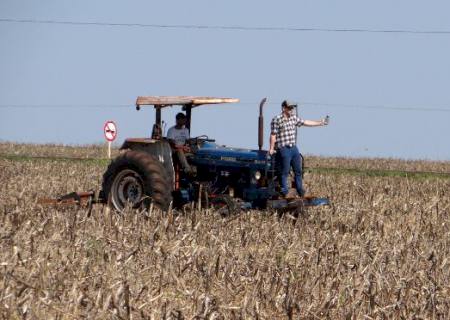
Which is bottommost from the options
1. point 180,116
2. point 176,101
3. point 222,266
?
point 222,266

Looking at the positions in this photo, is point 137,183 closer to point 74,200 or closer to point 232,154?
point 74,200

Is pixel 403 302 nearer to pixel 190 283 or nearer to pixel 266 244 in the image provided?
pixel 190 283

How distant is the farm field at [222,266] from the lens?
684cm

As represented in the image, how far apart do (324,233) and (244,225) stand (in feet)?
3.90

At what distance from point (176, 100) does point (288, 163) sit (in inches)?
72.8

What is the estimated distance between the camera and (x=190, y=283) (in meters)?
8.20

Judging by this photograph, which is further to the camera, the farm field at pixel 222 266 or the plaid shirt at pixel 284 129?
the plaid shirt at pixel 284 129

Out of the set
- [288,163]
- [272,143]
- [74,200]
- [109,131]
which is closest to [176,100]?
[272,143]

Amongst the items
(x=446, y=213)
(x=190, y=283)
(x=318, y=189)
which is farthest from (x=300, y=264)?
(x=318, y=189)

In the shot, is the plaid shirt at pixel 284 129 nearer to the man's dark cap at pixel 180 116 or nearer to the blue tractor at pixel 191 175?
the blue tractor at pixel 191 175

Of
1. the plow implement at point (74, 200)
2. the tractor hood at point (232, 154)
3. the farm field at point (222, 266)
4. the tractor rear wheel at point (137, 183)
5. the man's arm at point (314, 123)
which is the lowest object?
the farm field at point (222, 266)

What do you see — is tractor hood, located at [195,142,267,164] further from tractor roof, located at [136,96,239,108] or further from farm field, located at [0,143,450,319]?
farm field, located at [0,143,450,319]

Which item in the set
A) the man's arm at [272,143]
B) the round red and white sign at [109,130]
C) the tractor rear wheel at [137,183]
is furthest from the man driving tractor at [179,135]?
the round red and white sign at [109,130]

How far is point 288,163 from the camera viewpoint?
14.4m
